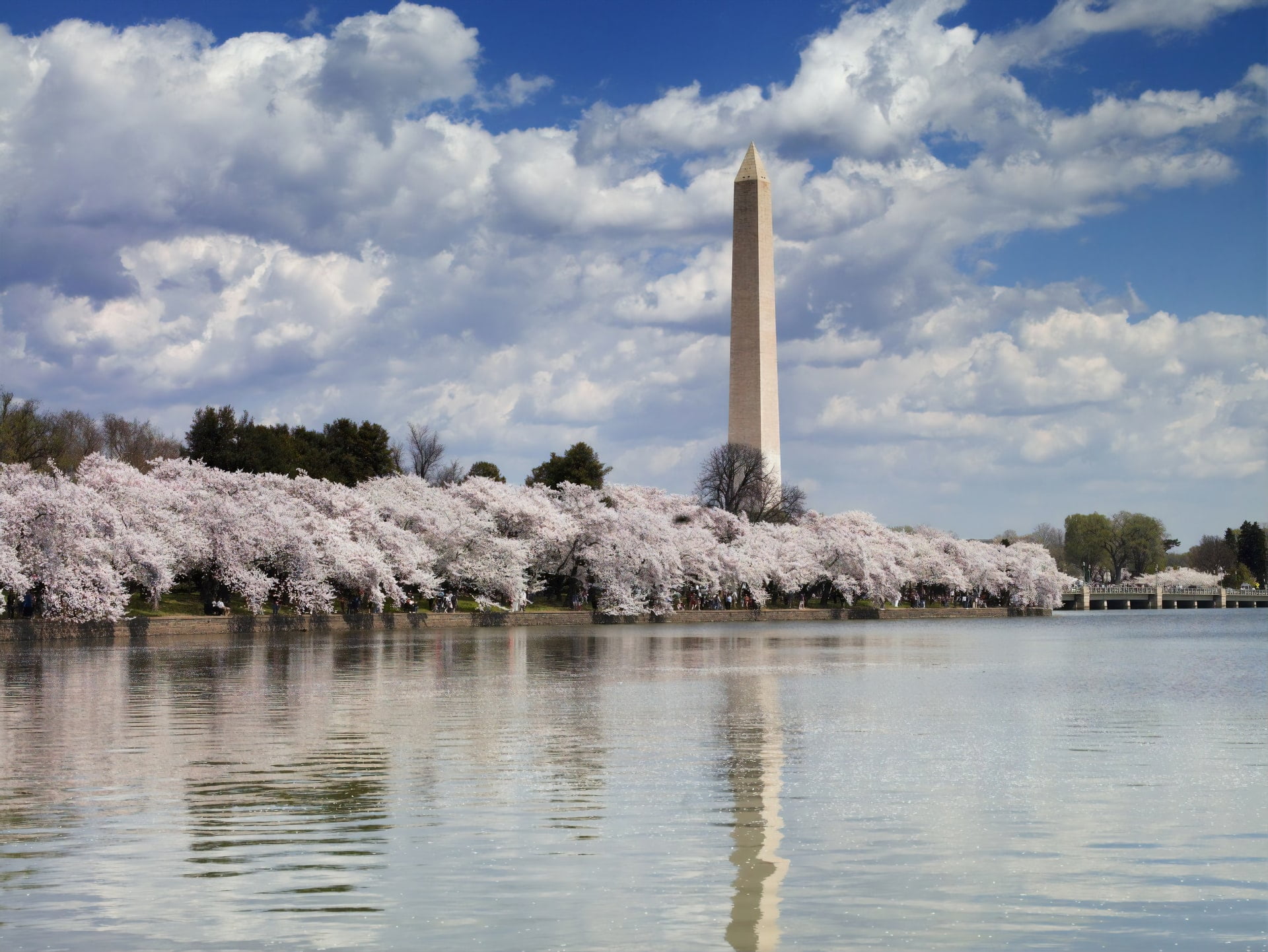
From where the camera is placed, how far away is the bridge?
448 feet

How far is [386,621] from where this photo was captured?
5256 cm

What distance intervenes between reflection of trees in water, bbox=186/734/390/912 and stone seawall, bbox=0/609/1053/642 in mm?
30204

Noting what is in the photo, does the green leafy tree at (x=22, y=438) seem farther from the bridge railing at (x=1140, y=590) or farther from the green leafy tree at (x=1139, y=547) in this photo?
the green leafy tree at (x=1139, y=547)

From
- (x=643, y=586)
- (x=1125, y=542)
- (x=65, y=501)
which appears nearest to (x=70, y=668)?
(x=65, y=501)

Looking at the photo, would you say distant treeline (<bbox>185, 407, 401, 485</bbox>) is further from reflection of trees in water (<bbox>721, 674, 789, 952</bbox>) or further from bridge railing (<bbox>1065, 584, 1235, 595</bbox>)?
bridge railing (<bbox>1065, 584, 1235, 595</bbox>)

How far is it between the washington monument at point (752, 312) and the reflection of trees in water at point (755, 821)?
62966mm

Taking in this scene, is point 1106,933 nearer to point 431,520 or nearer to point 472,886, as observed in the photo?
point 472,886

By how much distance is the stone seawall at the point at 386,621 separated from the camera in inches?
1609

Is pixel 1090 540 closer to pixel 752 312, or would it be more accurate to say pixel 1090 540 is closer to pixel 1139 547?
pixel 1139 547

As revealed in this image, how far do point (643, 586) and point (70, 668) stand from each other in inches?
1602

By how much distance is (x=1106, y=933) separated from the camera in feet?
23.3

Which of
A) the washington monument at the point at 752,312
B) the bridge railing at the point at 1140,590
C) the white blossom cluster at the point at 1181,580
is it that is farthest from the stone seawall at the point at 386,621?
the white blossom cluster at the point at 1181,580

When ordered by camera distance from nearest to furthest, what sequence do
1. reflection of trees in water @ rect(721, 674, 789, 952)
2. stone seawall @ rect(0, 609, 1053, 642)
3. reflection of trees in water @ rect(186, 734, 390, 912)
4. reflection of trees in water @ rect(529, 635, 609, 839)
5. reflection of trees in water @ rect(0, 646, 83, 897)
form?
1. reflection of trees in water @ rect(721, 674, 789, 952)
2. reflection of trees in water @ rect(186, 734, 390, 912)
3. reflection of trees in water @ rect(0, 646, 83, 897)
4. reflection of trees in water @ rect(529, 635, 609, 839)
5. stone seawall @ rect(0, 609, 1053, 642)

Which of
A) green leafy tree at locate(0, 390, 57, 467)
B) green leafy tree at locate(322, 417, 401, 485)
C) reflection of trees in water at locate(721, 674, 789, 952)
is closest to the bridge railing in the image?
green leafy tree at locate(322, 417, 401, 485)
